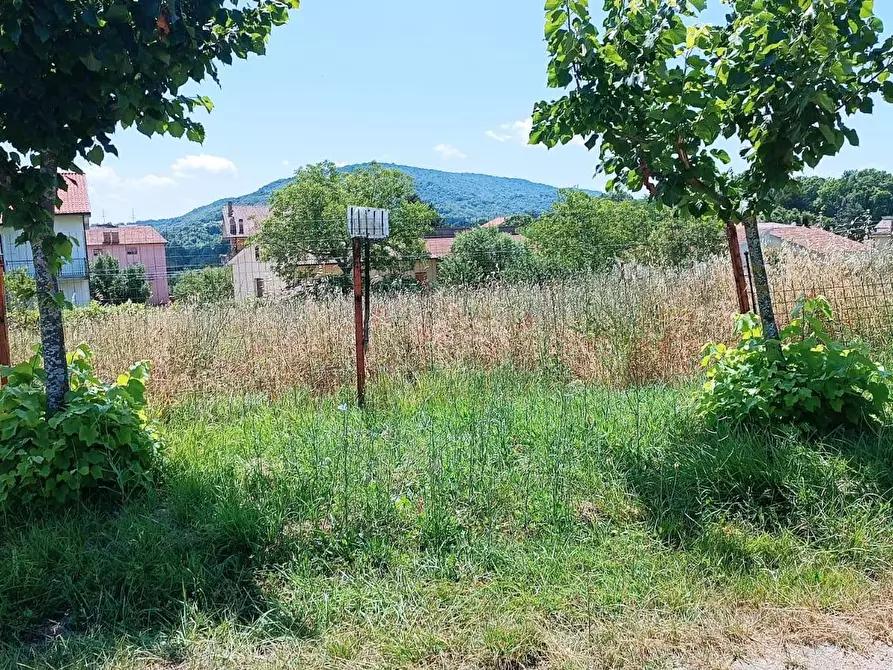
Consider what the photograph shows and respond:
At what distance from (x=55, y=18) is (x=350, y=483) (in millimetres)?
2707

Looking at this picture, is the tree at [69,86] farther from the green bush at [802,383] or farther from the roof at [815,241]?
the roof at [815,241]

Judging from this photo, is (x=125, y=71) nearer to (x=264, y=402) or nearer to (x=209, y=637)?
(x=209, y=637)

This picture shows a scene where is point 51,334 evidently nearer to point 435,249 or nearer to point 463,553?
point 463,553

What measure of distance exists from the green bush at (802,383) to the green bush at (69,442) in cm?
372

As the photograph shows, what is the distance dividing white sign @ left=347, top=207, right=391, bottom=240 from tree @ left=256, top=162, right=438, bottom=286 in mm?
21957

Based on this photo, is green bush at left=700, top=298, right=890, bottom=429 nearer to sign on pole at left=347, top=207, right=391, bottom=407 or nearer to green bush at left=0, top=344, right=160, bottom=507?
sign on pole at left=347, top=207, right=391, bottom=407

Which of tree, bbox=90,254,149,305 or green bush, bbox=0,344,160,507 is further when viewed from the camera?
tree, bbox=90,254,149,305

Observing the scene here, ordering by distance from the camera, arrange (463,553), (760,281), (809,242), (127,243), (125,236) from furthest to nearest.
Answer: (125,236) < (127,243) < (809,242) < (760,281) < (463,553)

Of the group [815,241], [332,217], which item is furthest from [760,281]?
[332,217]

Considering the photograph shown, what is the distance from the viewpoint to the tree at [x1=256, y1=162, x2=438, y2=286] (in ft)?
102

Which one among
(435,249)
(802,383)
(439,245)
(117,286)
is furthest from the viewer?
(439,245)

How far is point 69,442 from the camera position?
3.40m

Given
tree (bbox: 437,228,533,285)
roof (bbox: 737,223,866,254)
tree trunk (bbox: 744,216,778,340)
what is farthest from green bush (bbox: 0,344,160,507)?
tree (bbox: 437,228,533,285)

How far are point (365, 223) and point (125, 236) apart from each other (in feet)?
249
